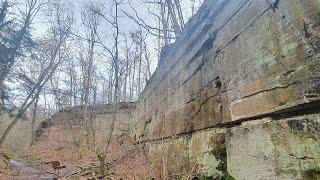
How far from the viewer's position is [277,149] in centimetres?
209

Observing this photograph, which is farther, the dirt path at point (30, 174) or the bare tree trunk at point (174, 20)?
the bare tree trunk at point (174, 20)

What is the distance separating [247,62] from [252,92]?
12.4 inches

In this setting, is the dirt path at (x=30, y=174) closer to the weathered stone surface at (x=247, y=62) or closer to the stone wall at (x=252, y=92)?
the weathered stone surface at (x=247, y=62)

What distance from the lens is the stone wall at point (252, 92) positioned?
6.26 feet

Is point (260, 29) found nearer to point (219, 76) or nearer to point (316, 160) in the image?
point (219, 76)

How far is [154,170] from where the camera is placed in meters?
5.17

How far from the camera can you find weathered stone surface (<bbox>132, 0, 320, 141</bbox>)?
195 cm

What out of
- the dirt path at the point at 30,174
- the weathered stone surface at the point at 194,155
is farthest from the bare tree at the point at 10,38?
the weathered stone surface at the point at 194,155

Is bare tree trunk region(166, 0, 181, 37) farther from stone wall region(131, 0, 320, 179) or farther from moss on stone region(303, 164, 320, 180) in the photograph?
moss on stone region(303, 164, 320, 180)

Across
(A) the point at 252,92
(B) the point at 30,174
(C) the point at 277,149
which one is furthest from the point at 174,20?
(C) the point at 277,149

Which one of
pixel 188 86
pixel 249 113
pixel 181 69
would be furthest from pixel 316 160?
pixel 181 69

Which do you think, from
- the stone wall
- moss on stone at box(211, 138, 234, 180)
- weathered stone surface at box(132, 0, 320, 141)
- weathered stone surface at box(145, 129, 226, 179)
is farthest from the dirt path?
moss on stone at box(211, 138, 234, 180)

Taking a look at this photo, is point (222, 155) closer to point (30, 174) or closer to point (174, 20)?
point (30, 174)

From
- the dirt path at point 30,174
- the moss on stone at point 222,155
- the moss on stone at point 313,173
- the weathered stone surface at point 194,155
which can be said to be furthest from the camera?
the dirt path at point 30,174
